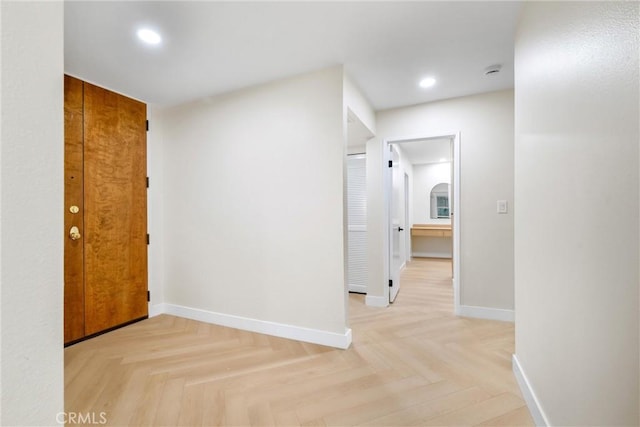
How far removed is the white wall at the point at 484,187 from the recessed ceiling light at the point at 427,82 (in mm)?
482

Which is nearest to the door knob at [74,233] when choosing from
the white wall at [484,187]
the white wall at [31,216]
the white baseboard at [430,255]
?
the white wall at [31,216]

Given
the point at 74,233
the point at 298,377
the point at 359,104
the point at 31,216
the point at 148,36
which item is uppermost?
the point at 148,36

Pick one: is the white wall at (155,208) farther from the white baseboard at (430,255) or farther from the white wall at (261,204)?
the white baseboard at (430,255)

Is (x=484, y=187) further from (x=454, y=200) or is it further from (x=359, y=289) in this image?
(x=359, y=289)

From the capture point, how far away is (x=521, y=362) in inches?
70.4

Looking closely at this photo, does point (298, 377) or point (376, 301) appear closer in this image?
point (298, 377)

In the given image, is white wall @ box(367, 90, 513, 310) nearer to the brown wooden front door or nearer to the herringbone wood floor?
the herringbone wood floor

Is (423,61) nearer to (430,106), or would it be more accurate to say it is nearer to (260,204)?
(430,106)

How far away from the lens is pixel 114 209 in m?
2.83

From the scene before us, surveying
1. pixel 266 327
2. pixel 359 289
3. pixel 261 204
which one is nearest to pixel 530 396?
pixel 266 327

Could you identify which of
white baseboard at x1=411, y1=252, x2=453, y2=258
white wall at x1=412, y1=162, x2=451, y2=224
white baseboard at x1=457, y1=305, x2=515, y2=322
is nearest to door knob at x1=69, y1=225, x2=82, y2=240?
white baseboard at x1=457, y1=305, x2=515, y2=322

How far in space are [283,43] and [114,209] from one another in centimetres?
230

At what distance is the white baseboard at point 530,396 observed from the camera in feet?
4.65

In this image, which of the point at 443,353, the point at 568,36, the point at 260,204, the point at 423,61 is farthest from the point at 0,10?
the point at 443,353
